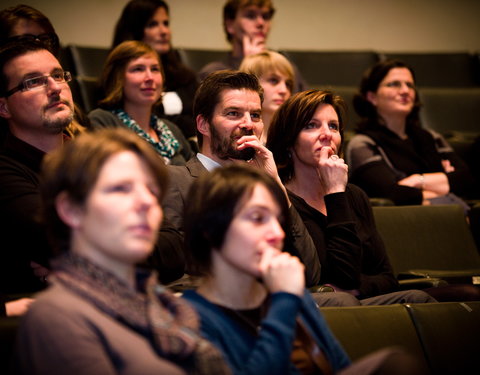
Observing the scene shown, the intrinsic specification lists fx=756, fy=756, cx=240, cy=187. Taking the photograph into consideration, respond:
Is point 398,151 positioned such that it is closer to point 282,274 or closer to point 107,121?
point 107,121

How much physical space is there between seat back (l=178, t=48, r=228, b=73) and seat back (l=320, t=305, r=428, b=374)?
2.11 meters

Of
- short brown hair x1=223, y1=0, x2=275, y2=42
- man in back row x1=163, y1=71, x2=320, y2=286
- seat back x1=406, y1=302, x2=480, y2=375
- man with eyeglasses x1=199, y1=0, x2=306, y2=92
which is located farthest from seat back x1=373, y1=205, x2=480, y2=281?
short brown hair x1=223, y1=0, x2=275, y2=42

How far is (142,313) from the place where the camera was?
114 centimetres

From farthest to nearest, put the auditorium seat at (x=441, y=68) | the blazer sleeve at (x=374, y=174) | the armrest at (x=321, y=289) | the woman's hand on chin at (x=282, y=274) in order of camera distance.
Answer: the auditorium seat at (x=441, y=68) → the blazer sleeve at (x=374, y=174) → the armrest at (x=321, y=289) → the woman's hand on chin at (x=282, y=274)

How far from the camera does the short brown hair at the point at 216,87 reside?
7.18 feet

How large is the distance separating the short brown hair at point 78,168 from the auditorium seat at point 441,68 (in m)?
3.02

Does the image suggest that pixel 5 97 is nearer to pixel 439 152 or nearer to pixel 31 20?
pixel 31 20

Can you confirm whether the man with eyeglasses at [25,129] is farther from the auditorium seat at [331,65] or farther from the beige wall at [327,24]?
the auditorium seat at [331,65]

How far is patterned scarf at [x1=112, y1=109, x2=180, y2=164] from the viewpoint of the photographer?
2.67 meters

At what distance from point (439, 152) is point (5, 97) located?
1935mm

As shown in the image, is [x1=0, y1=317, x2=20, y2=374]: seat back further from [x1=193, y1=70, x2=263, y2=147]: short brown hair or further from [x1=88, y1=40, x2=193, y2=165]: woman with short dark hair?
[x1=88, y1=40, x2=193, y2=165]: woman with short dark hair

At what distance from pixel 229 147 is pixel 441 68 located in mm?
2276

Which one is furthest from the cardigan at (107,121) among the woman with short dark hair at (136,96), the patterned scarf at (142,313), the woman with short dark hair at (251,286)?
the patterned scarf at (142,313)

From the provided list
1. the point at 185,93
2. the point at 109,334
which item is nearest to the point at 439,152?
the point at 185,93
